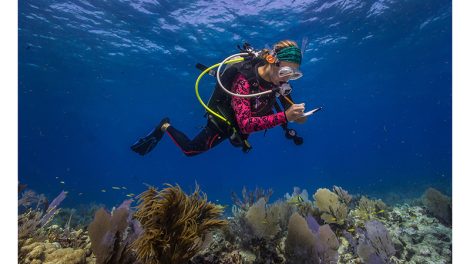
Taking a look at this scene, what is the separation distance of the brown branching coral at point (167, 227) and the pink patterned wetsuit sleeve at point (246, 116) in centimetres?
181

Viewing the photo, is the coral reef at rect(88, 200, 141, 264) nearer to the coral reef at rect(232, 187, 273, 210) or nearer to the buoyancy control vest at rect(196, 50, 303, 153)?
the buoyancy control vest at rect(196, 50, 303, 153)

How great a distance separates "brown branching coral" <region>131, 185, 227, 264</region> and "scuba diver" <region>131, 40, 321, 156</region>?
1961mm

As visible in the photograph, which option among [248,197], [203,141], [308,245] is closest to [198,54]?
[248,197]

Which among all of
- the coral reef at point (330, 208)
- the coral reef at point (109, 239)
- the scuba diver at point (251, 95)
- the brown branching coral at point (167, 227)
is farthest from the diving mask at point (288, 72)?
the coral reef at point (109, 239)

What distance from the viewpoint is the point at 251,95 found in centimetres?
433

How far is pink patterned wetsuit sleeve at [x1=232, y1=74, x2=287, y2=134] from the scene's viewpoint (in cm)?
448

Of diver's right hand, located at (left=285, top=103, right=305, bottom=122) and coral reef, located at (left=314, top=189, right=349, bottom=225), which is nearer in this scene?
diver's right hand, located at (left=285, top=103, right=305, bottom=122)

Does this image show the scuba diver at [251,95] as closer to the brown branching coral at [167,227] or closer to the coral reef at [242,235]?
the coral reef at [242,235]

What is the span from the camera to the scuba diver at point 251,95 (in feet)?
15.0

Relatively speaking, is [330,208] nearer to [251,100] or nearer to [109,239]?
[251,100]

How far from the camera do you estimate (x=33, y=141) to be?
79938mm

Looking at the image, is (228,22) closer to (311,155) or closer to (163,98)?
(163,98)

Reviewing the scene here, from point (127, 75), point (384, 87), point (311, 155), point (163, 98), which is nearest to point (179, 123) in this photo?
point (163, 98)

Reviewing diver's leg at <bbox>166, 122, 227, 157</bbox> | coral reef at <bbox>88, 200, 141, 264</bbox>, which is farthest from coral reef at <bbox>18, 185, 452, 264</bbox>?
diver's leg at <bbox>166, 122, 227, 157</bbox>
